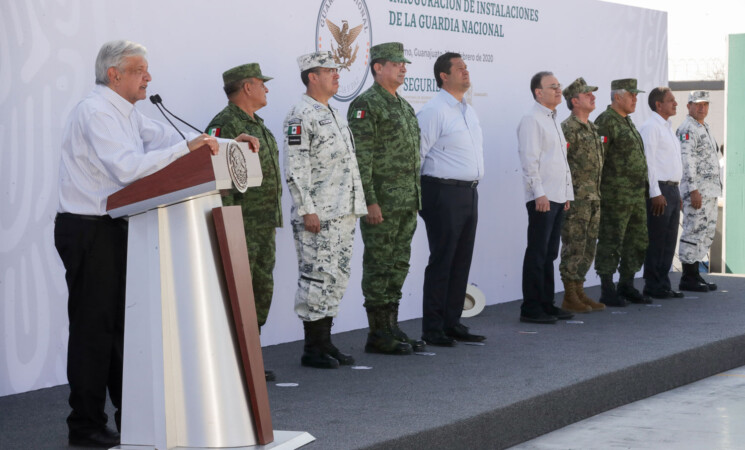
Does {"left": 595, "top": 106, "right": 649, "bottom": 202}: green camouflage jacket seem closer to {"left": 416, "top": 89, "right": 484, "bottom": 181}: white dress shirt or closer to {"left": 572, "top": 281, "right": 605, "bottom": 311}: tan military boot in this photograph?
{"left": 572, "top": 281, "right": 605, "bottom": 311}: tan military boot

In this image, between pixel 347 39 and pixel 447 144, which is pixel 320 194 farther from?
pixel 347 39

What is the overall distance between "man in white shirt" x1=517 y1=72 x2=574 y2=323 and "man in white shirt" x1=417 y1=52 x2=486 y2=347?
694 mm

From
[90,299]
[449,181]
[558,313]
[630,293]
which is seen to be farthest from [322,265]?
[630,293]

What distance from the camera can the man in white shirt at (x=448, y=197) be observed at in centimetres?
527

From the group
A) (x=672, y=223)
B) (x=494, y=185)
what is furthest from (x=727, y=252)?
(x=494, y=185)

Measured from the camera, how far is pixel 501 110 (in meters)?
7.16

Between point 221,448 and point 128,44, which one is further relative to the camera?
point 128,44

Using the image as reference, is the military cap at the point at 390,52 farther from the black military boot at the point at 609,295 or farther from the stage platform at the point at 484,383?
the black military boot at the point at 609,295

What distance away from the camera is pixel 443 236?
5266mm

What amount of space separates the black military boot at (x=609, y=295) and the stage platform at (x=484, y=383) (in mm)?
494

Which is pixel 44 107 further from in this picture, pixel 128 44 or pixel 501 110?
pixel 501 110

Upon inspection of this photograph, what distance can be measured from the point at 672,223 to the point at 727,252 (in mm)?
2672

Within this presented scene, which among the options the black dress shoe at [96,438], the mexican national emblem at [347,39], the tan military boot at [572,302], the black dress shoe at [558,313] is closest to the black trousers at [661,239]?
the tan military boot at [572,302]

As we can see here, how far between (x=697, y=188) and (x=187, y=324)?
5660 mm
